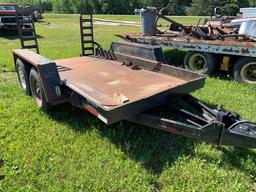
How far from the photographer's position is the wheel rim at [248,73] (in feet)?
18.8

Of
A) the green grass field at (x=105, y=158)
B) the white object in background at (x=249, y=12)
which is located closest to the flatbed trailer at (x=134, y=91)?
the green grass field at (x=105, y=158)

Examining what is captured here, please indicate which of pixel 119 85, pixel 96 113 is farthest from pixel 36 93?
pixel 96 113

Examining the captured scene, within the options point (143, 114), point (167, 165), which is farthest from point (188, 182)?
point (143, 114)

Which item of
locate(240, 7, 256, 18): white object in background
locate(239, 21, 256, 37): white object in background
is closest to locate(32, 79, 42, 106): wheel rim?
locate(239, 21, 256, 37): white object in background

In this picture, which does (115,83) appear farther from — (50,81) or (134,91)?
(50,81)

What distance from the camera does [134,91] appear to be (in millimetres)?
3795

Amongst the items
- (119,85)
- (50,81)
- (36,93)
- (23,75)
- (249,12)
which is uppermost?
(249,12)

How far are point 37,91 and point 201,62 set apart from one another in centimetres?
395

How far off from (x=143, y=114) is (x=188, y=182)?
85 cm

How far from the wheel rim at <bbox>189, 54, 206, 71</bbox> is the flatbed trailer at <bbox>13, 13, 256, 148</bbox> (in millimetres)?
2009

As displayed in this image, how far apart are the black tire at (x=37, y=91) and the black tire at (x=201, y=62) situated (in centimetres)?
368

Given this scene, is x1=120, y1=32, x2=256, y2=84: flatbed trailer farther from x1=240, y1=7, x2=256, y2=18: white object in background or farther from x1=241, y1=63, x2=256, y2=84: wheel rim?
x1=240, y1=7, x2=256, y2=18: white object in background

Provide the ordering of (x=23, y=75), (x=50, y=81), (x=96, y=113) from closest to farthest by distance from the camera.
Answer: (x=96, y=113), (x=50, y=81), (x=23, y=75)

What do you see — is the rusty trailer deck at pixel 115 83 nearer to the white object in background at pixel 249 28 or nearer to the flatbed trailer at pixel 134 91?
the flatbed trailer at pixel 134 91
